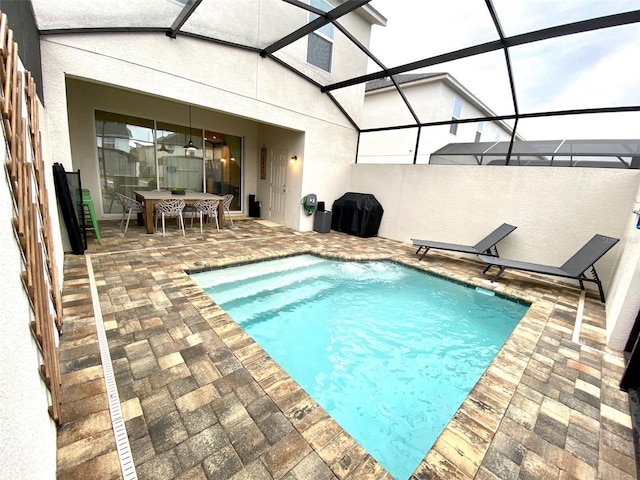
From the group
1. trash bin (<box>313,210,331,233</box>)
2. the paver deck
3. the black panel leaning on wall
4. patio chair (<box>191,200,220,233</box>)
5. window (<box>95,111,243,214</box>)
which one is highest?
the black panel leaning on wall

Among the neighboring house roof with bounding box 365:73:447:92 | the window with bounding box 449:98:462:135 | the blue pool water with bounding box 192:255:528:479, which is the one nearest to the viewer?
the blue pool water with bounding box 192:255:528:479

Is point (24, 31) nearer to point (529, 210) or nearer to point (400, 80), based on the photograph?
point (529, 210)

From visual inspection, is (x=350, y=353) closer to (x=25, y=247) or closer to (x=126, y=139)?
(x=25, y=247)

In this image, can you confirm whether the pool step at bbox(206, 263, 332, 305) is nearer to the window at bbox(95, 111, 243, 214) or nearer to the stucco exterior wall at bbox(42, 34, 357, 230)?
the stucco exterior wall at bbox(42, 34, 357, 230)

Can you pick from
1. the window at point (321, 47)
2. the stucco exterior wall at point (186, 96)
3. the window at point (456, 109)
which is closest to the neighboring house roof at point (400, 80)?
the window at point (456, 109)

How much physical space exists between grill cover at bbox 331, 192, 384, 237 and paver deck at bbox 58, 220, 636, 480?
14.0ft

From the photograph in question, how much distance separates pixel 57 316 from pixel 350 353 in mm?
2506

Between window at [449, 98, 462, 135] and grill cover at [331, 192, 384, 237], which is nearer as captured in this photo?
grill cover at [331, 192, 384, 237]

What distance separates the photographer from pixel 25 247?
115cm

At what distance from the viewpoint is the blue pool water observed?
2008 millimetres

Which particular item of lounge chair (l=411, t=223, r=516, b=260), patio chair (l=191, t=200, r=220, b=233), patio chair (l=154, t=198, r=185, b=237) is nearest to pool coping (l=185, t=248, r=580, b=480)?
lounge chair (l=411, t=223, r=516, b=260)

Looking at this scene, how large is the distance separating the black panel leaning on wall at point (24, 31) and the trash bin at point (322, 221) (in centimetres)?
526

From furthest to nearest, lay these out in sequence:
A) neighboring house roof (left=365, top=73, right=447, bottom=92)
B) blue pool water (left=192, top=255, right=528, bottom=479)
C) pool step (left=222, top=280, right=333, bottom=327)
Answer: neighboring house roof (left=365, top=73, right=447, bottom=92), pool step (left=222, top=280, right=333, bottom=327), blue pool water (left=192, top=255, right=528, bottom=479)

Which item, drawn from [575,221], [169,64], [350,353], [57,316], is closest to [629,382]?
[350,353]
